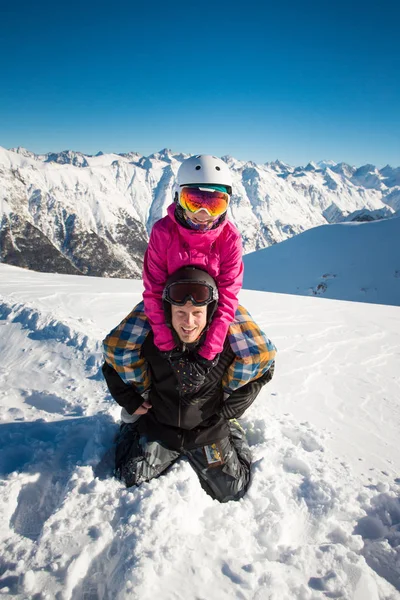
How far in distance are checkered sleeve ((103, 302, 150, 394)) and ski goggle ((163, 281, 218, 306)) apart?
0.56 m

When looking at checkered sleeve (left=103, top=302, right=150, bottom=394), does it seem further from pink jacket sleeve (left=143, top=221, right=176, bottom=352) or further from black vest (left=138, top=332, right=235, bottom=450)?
pink jacket sleeve (left=143, top=221, right=176, bottom=352)

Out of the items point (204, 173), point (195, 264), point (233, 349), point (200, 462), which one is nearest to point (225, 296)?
point (195, 264)

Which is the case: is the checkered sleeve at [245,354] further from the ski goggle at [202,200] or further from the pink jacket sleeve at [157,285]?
the ski goggle at [202,200]

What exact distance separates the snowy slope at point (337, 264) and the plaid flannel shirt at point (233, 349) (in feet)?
73.0

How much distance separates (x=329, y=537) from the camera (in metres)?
2.45

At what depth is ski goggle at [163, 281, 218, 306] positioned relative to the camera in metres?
2.49

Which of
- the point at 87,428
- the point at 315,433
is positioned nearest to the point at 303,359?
the point at 315,433

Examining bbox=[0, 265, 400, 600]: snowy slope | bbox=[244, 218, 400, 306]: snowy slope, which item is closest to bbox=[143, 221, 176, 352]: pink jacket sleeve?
bbox=[0, 265, 400, 600]: snowy slope

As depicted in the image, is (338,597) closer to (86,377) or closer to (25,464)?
(25,464)

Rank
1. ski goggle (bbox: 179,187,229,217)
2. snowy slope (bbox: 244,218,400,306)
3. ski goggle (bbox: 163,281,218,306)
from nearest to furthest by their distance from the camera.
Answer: ski goggle (bbox: 163,281,218,306)
ski goggle (bbox: 179,187,229,217)
snowy slope (bbox: 244,218,400,306)

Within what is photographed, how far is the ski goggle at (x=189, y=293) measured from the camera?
8.18 ft

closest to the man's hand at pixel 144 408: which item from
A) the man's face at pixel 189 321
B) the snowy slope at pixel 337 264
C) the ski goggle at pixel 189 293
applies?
the man's face at pixel 189 321

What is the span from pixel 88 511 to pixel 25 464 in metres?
0.84

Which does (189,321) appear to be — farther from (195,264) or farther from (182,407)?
(182,407)
